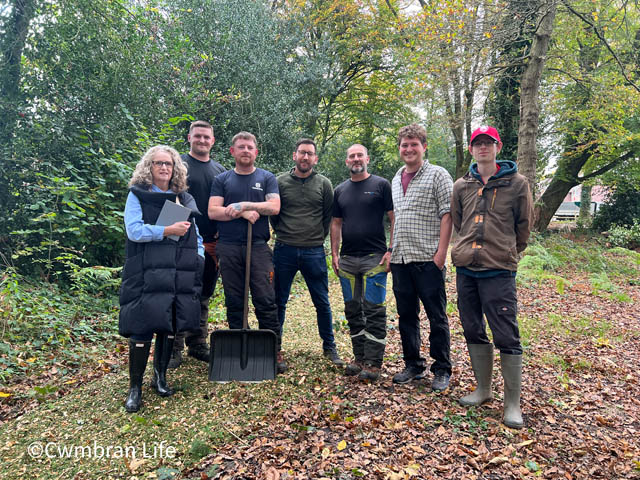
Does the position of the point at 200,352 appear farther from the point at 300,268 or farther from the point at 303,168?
the point at 303,168

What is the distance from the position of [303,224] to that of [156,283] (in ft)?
5.03

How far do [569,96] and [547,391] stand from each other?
13166 millimetres

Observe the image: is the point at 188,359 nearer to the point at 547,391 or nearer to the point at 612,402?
the point at 547,391

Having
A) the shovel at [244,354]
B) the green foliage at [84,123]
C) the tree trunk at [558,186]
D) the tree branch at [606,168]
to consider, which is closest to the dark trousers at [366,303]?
the shovel at [244,354]

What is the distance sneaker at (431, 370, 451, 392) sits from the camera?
3596 millimetres

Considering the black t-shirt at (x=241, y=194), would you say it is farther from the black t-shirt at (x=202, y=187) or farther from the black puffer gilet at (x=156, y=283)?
the black puffer gilet at (x=156, y=283)

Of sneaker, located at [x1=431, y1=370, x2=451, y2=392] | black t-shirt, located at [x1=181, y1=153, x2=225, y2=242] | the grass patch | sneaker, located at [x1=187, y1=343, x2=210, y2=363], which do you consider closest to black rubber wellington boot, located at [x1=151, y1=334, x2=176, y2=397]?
sneaker, located at [x1=187, y1=343, x2=210, y2=363]

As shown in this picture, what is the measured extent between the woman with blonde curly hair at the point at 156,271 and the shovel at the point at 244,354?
1.30ft

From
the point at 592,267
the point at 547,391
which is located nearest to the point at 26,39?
the point at 547,391

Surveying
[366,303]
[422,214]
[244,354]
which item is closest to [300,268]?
[366,303]

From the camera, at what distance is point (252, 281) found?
3881 millimetres

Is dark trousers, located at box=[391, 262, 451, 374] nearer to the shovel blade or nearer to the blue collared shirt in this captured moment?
the shovel blade

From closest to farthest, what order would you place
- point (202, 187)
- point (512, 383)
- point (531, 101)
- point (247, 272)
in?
point (512, 383)
point (247, 272)
point (202, 187)
point (531, 101)

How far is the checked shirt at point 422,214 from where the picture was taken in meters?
3.51
